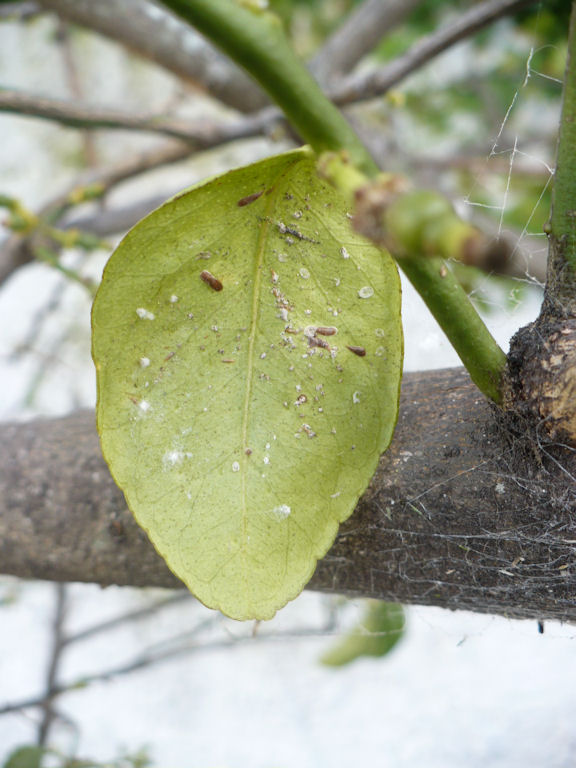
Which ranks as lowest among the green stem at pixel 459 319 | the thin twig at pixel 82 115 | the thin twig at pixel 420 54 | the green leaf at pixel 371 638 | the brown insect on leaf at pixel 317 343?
the green leaf at pixel 371 638

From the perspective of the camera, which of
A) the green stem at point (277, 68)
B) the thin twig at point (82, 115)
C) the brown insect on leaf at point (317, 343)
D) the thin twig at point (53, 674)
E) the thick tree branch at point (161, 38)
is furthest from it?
the thick tree branch at point (161, 38)

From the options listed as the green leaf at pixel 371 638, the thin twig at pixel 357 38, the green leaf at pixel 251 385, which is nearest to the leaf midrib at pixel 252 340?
the green leaf at pixel 251 385

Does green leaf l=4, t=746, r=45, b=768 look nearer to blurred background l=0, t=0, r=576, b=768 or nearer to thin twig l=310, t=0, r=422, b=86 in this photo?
blurred background l=0, t=0, r=576, b=768

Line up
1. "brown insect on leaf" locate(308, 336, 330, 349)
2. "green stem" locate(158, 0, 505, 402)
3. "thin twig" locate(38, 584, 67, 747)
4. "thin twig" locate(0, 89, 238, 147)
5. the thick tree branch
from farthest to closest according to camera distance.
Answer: the thick tree branch < "thin twig" locate(38, 584, 67, 747) < "thin twig" locate(0, 89, 238, 147) < "brown insect on leaf" locate(308, 336, 330, 349) < "green stem" locate(158, 0, 505, 402)

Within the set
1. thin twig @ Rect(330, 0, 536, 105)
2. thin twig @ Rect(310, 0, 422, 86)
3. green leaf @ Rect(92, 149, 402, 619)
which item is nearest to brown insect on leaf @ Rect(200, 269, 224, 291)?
green leaf @ Rect(92, 149, 402, 619)

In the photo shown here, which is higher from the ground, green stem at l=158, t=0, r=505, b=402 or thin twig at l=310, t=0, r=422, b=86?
thin twig at l=310, t=0, r=422, b=86

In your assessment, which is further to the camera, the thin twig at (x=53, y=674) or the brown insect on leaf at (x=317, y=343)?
the thin twig at (x=53, y=674)

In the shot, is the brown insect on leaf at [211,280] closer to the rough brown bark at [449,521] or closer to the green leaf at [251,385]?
the green leaf at [251,385]

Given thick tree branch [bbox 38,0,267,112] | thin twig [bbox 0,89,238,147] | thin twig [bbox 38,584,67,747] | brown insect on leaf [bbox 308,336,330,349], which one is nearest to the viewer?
brown insect on leaf [bbox 308,336,330,349]

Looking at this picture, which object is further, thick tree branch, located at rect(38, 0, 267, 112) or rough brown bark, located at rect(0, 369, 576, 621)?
thick tree branch, located at rect(38, 0, 267, 112)
